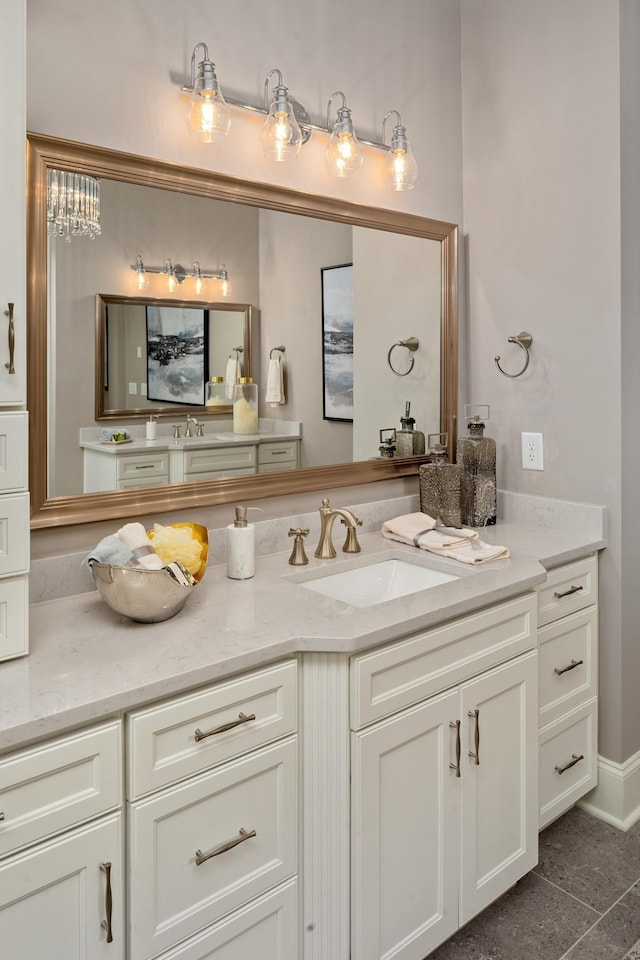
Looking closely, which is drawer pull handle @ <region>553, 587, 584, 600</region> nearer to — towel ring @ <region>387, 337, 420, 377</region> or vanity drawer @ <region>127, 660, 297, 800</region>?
towel ring @ <region>387, 337, 420, 377</region>

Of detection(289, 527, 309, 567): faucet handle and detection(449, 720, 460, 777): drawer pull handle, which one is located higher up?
detection(289, 527, 309, 567): faucet handle

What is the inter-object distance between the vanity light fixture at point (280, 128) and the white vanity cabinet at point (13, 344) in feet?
2.61

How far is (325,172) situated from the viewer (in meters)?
2.02

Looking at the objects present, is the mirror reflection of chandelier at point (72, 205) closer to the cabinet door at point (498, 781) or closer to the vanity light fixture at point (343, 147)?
the vanity light fixture at point (343, 147)

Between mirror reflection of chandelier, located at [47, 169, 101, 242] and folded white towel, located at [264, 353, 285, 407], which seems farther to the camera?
folded white towel, located at [264, 353, 285, 407]

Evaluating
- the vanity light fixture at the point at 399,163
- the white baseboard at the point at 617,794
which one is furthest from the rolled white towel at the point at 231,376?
the white baseboard at the point at 617,794

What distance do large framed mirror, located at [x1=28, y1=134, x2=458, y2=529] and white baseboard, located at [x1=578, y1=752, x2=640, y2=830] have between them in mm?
1150

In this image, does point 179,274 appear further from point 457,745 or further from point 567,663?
point 567,663

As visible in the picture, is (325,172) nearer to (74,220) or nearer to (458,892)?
(74,220)

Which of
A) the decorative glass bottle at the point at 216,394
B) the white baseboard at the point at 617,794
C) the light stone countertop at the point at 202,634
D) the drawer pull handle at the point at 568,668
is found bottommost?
the white baseboard at the point at 617,794

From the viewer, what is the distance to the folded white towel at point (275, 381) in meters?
1.92

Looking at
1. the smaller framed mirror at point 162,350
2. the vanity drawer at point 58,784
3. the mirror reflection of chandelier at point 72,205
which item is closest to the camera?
the vanity drawer at point 58,784

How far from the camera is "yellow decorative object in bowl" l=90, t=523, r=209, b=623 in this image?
52.3 inches

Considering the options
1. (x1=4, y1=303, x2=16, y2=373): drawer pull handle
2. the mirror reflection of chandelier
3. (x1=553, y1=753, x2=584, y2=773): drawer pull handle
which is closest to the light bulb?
the mirror reflection of chandelier
